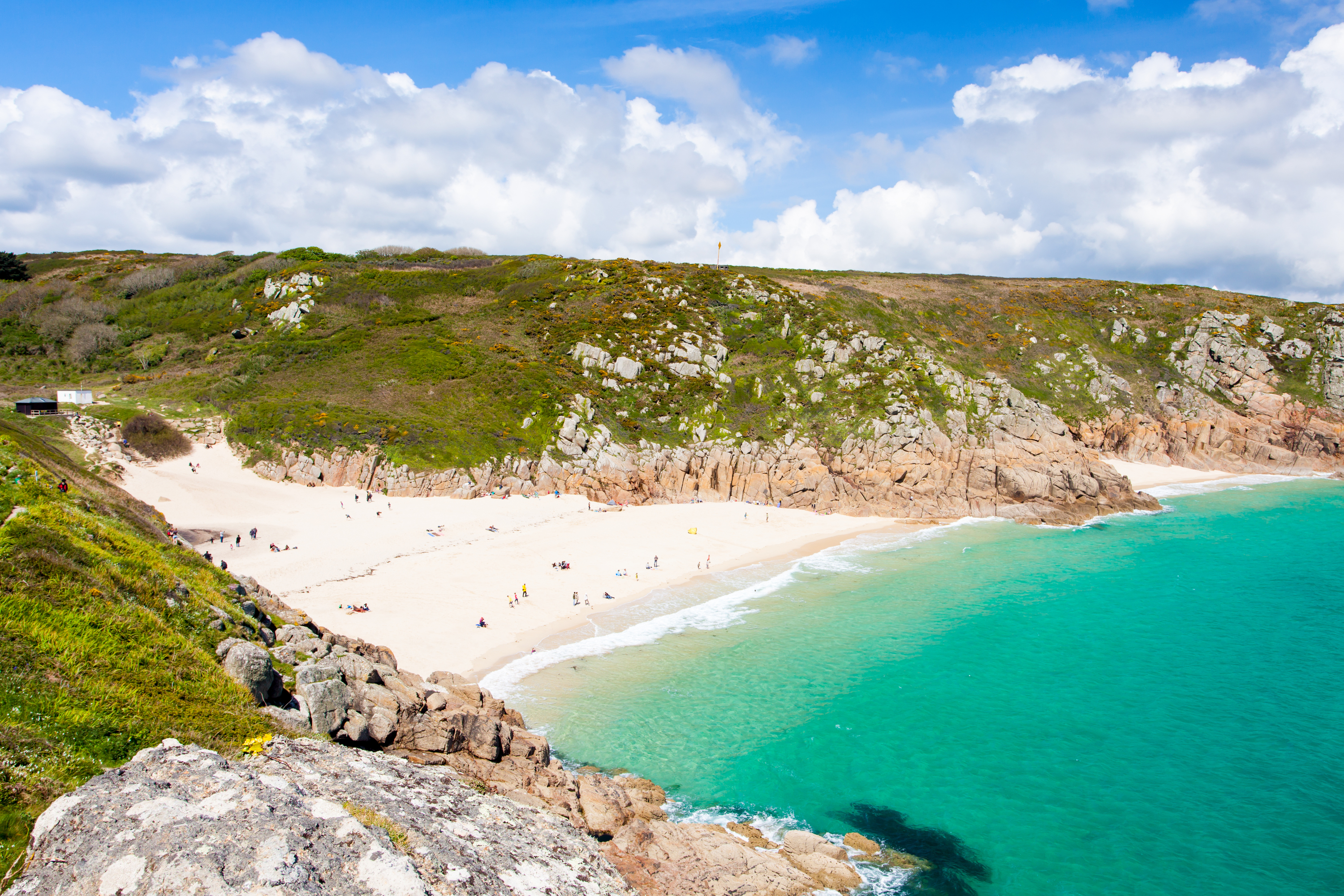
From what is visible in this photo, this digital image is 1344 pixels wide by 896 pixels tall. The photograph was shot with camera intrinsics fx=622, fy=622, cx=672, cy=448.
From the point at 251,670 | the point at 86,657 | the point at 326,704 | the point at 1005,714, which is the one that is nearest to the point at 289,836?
the point at 326,704

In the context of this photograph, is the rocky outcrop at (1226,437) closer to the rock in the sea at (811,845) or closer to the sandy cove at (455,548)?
the sandy cove at (455,548)

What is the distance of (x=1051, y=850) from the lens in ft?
61.5

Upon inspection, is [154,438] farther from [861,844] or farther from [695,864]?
[861,844]

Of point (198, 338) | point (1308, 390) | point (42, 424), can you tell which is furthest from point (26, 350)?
point (1308, 390)

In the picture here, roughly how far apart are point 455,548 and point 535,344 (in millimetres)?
36248

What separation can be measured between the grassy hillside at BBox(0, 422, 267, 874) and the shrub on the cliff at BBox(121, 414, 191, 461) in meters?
37.4

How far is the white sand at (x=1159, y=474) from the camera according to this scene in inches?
2810

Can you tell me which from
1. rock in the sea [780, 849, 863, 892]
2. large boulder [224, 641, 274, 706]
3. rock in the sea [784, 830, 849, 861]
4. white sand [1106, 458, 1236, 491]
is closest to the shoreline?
large boulder [224, 641, 274, 706]

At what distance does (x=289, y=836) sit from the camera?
32.2ft

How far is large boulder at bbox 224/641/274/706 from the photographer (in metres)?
14.7

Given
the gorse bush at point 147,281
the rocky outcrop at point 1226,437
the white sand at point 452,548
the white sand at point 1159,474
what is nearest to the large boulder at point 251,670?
the white sand at point 452,548

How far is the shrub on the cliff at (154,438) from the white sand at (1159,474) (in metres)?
94.6

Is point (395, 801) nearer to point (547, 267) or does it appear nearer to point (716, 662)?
point (716, 662)

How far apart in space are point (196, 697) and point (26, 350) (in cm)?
8429
